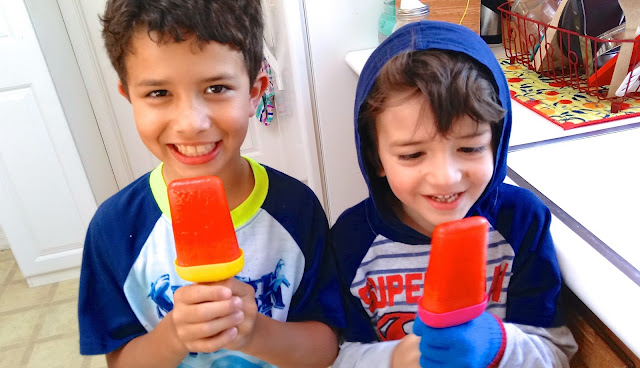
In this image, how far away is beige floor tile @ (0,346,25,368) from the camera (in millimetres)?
1835

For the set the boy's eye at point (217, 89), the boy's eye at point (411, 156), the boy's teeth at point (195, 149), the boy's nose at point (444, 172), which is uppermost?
the boy's eye at point (217, 89)

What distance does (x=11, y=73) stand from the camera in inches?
74.3

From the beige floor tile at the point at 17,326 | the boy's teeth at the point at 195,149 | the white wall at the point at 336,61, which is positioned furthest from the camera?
the beige floor tile at the point at 17,326

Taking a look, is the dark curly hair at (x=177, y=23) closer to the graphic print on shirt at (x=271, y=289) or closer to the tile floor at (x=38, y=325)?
the graphic print on shirt at (x=271, y=289)

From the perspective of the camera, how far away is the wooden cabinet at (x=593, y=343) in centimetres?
65

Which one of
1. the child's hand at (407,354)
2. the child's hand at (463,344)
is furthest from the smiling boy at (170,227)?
the child's hand at (463,344)

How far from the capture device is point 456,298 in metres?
0.58

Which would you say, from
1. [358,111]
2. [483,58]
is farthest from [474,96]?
[358,111]

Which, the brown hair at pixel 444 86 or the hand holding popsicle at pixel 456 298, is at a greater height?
the brown hair at pixel 444 86

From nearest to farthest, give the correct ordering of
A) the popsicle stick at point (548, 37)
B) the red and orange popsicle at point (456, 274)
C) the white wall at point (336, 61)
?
the red and orange popsicle at point (456, 274) → the popsicle stick at point (548, 37) → the white wall at point (336, 61)

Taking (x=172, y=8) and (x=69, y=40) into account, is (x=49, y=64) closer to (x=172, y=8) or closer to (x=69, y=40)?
(x=69, y=40)

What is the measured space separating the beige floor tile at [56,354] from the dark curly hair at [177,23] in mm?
1444

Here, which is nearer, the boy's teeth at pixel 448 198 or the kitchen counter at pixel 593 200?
the kitchen counter at pixel 593 200

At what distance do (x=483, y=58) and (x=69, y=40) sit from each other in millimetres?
2060
